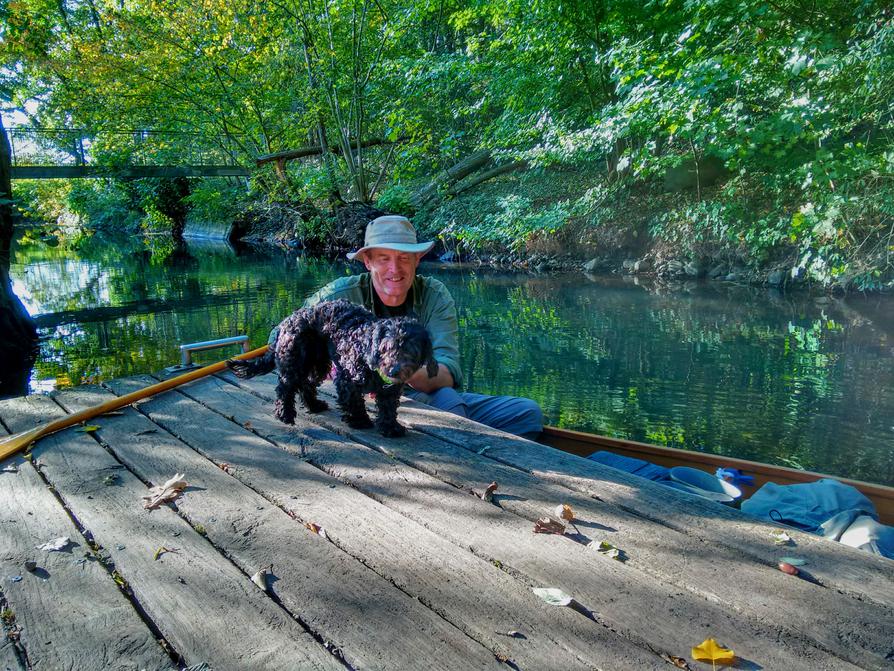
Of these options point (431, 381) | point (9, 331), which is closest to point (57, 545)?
point (431, 381)

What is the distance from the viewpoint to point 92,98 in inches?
770

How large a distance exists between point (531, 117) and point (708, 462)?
535 inches

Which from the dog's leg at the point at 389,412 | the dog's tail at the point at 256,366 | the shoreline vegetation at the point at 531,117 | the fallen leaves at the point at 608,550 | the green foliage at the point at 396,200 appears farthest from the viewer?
the green foliage at the point at 396,200

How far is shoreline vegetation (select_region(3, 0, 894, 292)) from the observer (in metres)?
9.83

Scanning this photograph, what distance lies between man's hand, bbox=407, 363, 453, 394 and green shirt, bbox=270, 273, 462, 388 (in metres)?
0.06

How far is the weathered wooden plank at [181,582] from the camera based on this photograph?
1.39 m

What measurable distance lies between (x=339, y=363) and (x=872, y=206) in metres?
10.5

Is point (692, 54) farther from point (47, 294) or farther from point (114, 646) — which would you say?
point (47, 294)

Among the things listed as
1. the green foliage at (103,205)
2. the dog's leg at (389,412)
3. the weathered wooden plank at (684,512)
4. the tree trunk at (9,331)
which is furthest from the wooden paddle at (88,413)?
the green foliage at (103,205)

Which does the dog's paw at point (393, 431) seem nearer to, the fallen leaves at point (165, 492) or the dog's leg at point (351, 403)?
the dog's leg at point (351, 403)

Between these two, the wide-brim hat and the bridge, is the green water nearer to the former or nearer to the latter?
the wide-brim hat

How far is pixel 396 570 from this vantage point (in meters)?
1.72

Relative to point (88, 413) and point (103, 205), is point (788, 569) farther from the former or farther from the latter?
point (103, 205)

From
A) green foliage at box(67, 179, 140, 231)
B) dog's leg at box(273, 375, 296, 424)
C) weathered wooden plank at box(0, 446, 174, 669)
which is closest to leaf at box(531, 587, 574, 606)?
weathered wooden plank at box(0, 446, 174, 669)
